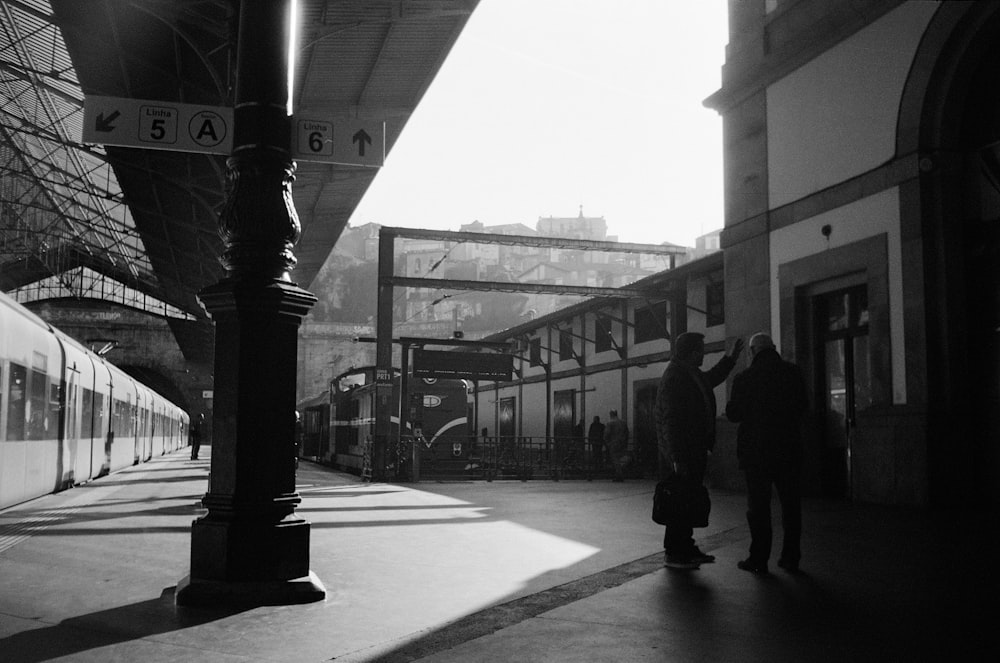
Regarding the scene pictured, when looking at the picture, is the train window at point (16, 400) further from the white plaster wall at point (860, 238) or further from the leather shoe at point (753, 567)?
the white plaster wall at point (860, 238)

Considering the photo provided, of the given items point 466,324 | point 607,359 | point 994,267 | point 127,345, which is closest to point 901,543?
point 994,267

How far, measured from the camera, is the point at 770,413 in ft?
19.7

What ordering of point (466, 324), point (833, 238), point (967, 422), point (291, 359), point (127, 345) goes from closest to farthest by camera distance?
point (291, 359)
point (967, 422)
point (833, 238)
point (127, 345)
point (466, 324)

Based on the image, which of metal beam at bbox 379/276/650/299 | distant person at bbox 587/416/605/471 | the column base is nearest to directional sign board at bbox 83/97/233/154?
the column base

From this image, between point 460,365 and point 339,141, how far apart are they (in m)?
13.8

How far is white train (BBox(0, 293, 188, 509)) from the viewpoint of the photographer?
10.4 meters

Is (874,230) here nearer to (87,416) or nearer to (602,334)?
(87,416)

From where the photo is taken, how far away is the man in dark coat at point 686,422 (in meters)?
6.07

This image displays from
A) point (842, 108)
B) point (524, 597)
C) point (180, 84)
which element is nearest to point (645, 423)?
point (842, 108)

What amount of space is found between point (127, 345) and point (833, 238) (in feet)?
188

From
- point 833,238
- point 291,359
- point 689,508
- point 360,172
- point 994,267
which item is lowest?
point 689,508

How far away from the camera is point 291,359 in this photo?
5.17 meters

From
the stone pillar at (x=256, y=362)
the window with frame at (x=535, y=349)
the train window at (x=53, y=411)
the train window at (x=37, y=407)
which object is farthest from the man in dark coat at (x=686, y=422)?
the window with frame at (x=535, y=349)

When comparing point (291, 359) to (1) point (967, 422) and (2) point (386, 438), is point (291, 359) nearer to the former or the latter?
(1) point (967, 422)
